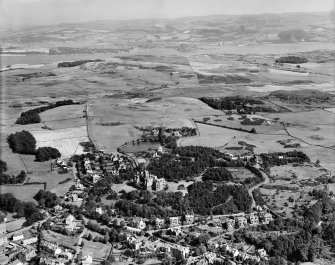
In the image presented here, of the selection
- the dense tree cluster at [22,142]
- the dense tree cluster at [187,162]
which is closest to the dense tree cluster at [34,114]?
the dense tree cluster at [22,142]

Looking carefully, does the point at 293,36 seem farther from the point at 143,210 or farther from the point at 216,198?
the point at 143,210

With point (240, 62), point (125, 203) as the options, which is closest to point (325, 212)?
point (125, 203)

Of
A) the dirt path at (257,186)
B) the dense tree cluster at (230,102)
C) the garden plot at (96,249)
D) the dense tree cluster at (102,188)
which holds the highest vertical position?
the dense tree cluster at (102,188)

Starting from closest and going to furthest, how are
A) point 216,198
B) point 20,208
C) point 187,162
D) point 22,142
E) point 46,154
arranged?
point 20,208
point 216,198
point 187,162
point 46,154
point 22,142

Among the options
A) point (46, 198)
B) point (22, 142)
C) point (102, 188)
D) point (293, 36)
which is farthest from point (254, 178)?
point (293, 36)

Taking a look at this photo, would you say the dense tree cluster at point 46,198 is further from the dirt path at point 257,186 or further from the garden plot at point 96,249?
the dirt path at point 257,186

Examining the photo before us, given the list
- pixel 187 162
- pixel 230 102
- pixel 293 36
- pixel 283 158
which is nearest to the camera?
pixel 187 162
